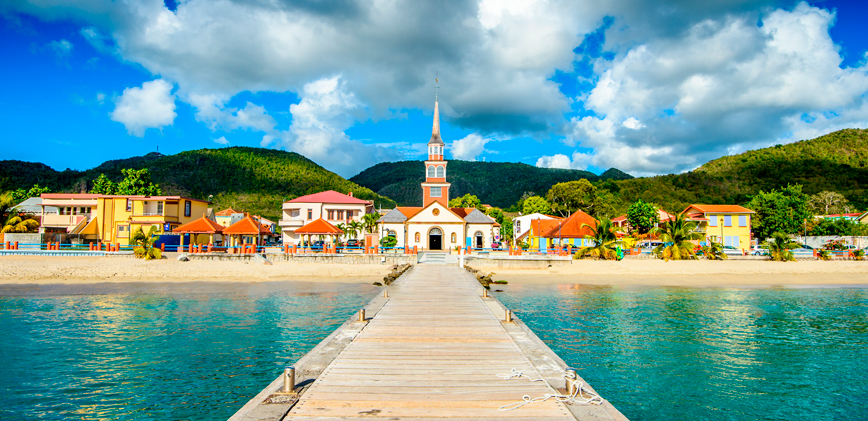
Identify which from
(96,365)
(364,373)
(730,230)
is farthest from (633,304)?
(730,230)

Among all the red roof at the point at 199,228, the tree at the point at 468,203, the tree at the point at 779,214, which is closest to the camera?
the red roof at the point at 199,228

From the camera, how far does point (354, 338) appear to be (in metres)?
10.1

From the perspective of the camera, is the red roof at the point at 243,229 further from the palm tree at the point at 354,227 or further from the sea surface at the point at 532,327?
the sea surface at the point at 532,327

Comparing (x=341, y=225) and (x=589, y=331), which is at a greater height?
(x=341, y=225)

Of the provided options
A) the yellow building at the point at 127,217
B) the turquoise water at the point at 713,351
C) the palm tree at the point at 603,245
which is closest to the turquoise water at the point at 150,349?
the turquoise water at the point at 713,351

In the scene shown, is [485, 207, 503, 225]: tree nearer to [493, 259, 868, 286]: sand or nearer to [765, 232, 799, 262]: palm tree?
[493, 259, 868, 286]: sand

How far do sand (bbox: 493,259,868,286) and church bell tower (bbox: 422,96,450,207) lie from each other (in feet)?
63.2

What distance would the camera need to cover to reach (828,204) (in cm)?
7338

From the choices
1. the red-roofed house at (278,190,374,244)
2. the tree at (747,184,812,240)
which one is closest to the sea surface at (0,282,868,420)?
the red-roofed house at (278,190,374,244)

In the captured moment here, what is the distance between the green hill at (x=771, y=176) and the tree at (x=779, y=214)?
94.0 ft

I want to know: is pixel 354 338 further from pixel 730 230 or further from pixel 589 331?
pixel 730 230

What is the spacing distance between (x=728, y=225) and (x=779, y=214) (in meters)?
8.21

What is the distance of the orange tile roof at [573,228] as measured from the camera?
165ft

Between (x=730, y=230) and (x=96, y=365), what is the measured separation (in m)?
58.9
